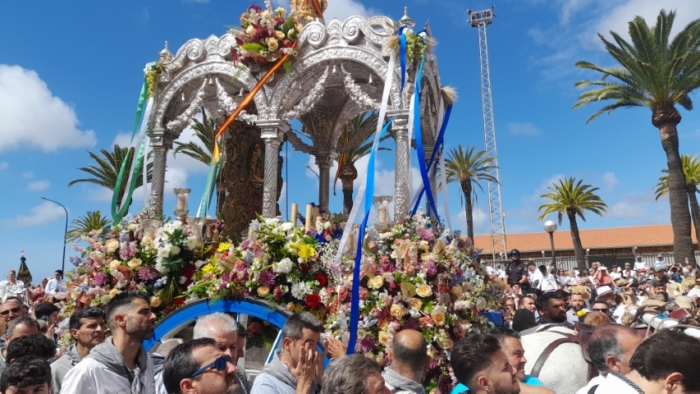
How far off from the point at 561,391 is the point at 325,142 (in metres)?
10.1

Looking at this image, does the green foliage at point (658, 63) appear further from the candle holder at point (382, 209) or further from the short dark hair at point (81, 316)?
the short dark hair at point (81, 316)

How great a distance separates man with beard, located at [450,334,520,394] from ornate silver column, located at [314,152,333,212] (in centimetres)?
1013

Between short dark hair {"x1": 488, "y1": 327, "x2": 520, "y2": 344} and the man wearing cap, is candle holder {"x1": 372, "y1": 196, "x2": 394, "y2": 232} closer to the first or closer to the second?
short dark hair {"x1": 488, "y1": 327, "x2": 520, "y2": 344}

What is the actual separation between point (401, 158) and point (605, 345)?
607 cm

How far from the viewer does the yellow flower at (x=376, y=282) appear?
235 inches

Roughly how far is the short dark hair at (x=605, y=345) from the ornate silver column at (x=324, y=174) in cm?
1011

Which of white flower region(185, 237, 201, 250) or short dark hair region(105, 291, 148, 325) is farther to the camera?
white flower region(185, 237, 201, 250)

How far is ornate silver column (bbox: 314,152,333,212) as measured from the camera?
528 inches

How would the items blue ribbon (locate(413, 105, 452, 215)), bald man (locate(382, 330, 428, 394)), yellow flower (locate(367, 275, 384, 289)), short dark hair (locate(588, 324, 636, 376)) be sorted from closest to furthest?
short dark hair (locate(588, 324, 636, 376)) < bald man (locate(382, 330, 428, 394)) < yellow flower (locate(367, 275, 384, 289)) < blue ribbon (locate(413, 105, 452, 215))

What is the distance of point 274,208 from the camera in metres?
10.4

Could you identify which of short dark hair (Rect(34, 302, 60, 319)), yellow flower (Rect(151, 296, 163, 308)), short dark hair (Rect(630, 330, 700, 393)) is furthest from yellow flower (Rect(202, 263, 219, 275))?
short dark hair (Rect(630, 330, 700, 393))

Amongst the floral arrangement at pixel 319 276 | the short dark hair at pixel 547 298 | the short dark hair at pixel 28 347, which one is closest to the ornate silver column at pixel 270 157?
the floral arrangement at pixel 319 276

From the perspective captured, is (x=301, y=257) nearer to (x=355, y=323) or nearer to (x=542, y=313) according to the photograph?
(x=355, y=323)

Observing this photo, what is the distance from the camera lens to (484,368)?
10.4 ft
